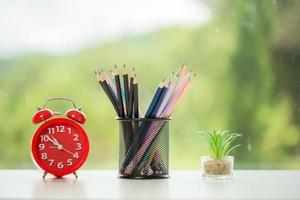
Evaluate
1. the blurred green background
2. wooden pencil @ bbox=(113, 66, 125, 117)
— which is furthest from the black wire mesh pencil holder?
the blurred green background

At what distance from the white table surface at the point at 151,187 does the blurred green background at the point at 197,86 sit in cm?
38

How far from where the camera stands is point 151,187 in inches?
54.2

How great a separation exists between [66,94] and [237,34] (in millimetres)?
620

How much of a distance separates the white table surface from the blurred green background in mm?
380

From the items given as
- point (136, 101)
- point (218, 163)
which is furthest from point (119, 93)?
point (218, 163)

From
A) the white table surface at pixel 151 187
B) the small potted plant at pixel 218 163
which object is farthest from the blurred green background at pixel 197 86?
the small potted plant at pixel 218 163

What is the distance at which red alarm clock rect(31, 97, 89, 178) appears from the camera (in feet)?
5.32

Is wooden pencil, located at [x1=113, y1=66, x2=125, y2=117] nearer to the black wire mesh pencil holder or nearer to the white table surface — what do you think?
the black wire mesh pencil holder

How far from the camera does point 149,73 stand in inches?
83.4

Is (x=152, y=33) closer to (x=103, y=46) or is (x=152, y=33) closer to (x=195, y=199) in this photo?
(x=103, y=46)

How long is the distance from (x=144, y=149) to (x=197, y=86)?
0.60 m

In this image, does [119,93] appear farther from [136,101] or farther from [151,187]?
[151,187]

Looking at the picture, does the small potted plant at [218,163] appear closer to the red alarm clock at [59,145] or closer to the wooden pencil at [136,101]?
the wooden pencil at [136,101]

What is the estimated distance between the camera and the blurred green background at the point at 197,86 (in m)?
2.12
